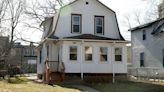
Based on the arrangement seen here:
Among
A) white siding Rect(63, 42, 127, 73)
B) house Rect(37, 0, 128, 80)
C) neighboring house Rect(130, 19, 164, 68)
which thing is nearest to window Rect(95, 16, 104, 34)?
house Rect(37, 0, 128, 80)

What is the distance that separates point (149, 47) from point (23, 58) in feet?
158

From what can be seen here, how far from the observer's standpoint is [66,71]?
28.4 metres

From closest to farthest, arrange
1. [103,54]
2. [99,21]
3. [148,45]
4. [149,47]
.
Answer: [103,54], [99,21], [149,47], [148,45]

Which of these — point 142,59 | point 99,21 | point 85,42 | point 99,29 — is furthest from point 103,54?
point 142,59

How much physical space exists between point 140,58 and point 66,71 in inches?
475

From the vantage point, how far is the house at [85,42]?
2866cm

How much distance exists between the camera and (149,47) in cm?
3541

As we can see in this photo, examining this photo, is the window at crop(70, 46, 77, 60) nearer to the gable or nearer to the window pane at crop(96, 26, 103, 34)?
the gable

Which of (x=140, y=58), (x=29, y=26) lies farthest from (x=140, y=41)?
(x=29, y=26)

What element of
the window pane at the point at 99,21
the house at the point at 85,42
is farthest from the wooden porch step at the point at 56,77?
the window pane at the point at 99,21

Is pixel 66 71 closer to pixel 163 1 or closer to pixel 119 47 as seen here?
pixel 119 47

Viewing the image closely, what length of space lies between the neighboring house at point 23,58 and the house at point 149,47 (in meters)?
24.5

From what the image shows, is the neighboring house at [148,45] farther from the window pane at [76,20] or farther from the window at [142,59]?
the window pane at [76,20]

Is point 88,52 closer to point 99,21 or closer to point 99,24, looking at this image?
point 99,24
